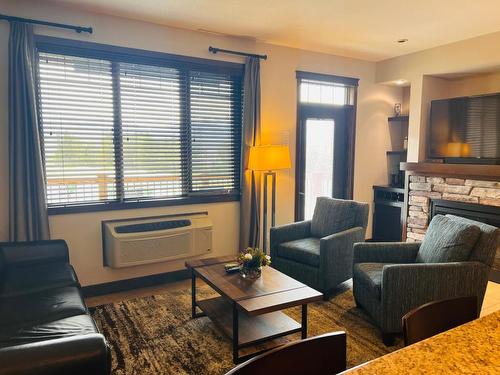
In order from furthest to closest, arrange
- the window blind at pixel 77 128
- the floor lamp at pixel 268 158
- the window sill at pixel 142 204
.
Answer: the floor lamp at pixel 268 158
the window sill at pixel 142 204
the window blind at pixel 77 128

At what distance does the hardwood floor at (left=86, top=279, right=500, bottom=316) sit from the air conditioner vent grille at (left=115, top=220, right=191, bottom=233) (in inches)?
24.4

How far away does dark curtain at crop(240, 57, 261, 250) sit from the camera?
4.26m

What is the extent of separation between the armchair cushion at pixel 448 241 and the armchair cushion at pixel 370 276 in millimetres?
383

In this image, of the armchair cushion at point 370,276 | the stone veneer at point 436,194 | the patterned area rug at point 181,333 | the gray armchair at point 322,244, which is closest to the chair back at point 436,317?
the patterned area rug at point 181,333

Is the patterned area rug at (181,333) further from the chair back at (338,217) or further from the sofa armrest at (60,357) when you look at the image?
the sofa armrest at (60,357)

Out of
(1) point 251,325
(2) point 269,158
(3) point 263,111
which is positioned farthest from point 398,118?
(1) point 251,325

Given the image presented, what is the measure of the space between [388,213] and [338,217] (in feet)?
5.91

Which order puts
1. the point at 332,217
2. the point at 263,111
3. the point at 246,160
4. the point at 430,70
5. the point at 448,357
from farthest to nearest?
the point at 430,70, the point at 263,111, the point at 246,160, the point at 332,217, the point at 448,357

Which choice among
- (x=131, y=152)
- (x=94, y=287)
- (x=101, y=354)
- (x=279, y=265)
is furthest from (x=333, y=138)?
(x=101, y=354)

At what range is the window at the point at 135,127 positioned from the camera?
3.44m

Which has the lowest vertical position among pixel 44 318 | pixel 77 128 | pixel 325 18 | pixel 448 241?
pixel 44 318

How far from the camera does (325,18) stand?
Result: 3.58 metres

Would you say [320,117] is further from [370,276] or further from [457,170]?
[370,276]

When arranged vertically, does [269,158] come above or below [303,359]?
above
